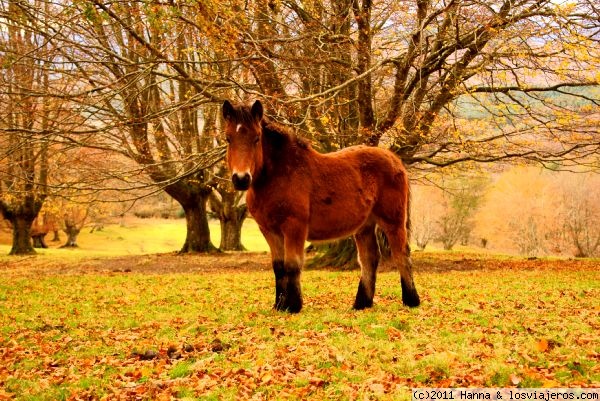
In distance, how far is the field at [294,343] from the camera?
440 cm

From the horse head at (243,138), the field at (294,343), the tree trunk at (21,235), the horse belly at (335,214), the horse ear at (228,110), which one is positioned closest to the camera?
the field at (294,343)

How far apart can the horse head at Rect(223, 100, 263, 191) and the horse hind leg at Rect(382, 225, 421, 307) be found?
101 inches

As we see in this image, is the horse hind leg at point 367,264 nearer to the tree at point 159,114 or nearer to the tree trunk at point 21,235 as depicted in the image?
the tree at point 159,114

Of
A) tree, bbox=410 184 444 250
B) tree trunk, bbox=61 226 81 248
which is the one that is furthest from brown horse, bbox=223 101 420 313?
tree trunk, bbox=61 226 81 248

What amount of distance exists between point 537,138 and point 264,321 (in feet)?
43.3

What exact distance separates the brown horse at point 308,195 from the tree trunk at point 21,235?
2623 centimetres

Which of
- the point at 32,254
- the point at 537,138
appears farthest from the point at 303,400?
the point at 32,254

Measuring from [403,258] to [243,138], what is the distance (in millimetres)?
3262

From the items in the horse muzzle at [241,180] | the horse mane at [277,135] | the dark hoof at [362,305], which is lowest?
the dark hoof at [362,305]

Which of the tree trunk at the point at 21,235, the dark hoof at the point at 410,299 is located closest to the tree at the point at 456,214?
the tree trunk at the point at 21,235

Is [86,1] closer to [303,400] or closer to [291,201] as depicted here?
[291,201]

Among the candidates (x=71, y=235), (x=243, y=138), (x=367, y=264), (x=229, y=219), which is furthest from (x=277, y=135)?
(x=71, y=235)

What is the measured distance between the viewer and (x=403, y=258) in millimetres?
7891

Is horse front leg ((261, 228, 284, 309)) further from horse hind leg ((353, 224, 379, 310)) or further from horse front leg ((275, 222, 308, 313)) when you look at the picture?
horse hind leg ((353, 224, 379, 310))
